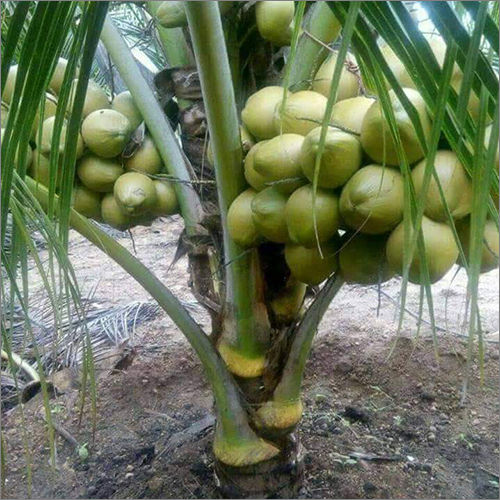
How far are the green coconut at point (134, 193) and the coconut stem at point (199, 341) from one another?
51 millimetres

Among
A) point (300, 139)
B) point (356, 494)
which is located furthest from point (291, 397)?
point (300, 139)

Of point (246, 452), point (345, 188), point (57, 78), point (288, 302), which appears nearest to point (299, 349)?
point (288, 302)

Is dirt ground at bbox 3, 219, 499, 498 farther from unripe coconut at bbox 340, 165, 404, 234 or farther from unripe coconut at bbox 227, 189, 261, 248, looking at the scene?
unripe coconut at bbox 340, 165, 404, 234

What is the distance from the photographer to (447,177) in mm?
526

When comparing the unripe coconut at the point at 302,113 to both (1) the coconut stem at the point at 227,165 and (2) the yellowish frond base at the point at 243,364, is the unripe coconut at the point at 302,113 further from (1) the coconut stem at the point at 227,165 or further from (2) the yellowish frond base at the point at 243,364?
(2) the yellowish frond base at the point at 243,364

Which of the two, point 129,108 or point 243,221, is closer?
point 243,221

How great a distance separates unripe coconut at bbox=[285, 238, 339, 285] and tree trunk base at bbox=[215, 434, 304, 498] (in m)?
0.39

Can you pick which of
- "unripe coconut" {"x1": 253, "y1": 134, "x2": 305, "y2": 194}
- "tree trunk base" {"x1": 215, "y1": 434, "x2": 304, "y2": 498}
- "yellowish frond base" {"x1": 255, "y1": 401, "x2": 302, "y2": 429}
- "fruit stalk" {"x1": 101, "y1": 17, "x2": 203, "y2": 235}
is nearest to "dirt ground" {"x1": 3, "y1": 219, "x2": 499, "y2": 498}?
"tree trunk base" {"x1": 215, "y1": 434, "x2": 304, "y2": 498}

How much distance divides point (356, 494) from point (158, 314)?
2.66ft

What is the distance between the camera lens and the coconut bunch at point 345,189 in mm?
531

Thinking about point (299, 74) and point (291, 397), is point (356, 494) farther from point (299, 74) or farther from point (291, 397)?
point (299, 74)

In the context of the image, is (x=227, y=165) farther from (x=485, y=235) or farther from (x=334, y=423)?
(x=334, y=423)

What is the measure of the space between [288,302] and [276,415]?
0.18m

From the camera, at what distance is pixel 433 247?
530 millimetres
